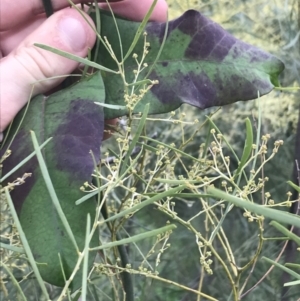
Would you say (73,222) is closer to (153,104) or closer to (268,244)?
(153,104)

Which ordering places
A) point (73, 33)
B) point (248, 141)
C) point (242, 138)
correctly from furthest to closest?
point (242, 138), point (73, 33), point (248, 141)

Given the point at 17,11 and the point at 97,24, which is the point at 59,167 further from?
the point at 17,11

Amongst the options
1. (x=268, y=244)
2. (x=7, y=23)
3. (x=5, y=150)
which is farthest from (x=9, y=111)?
(x=268, y=244)

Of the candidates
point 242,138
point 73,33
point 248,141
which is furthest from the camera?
point 242,138

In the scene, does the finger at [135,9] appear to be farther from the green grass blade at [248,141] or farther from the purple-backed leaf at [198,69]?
the green grass blade at [248,141]

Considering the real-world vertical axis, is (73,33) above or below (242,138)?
above

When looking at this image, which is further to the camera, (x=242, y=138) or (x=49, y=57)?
(x=242, y=138)

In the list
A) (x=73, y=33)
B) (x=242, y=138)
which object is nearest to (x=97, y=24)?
(x=73, y=33)
